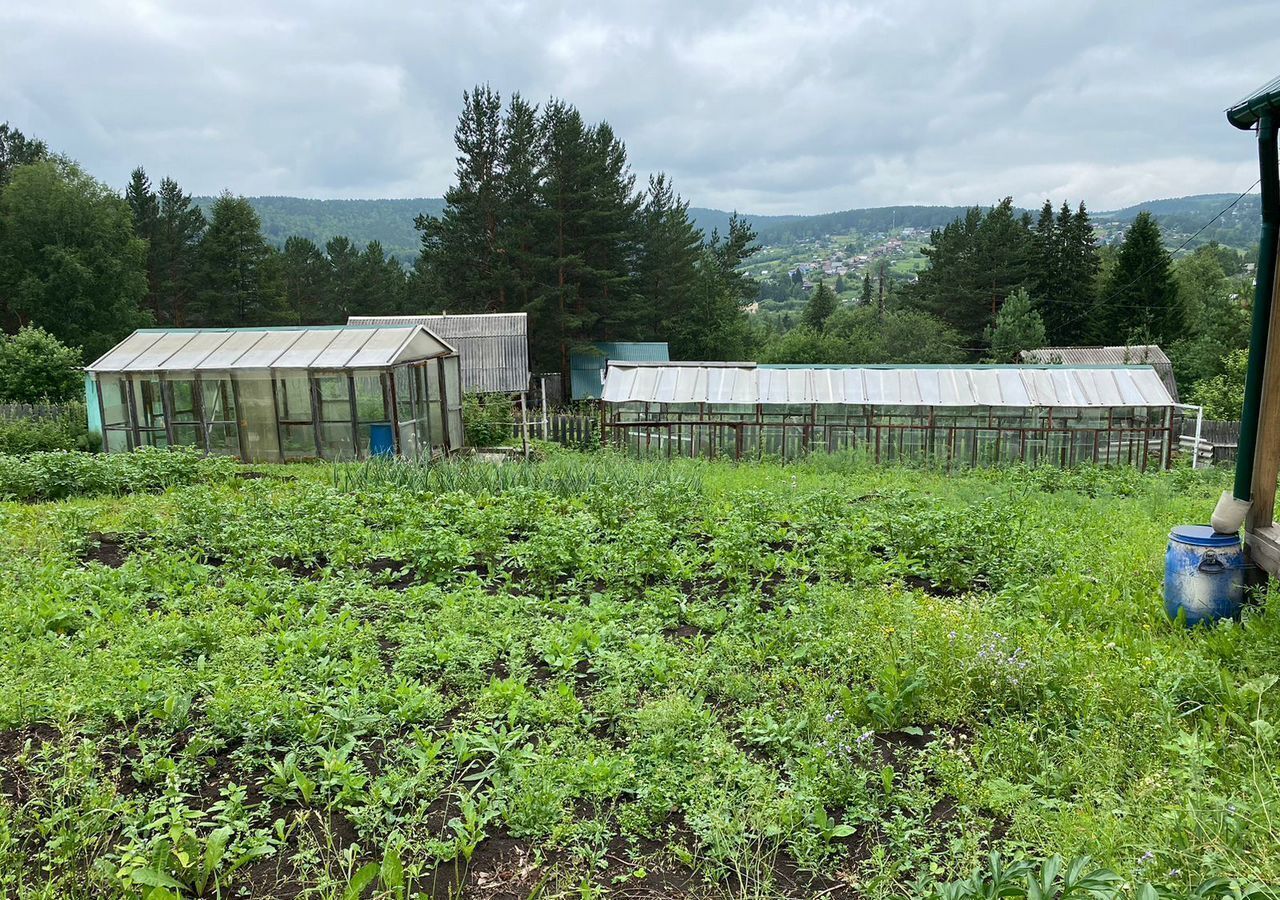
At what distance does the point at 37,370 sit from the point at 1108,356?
142ft

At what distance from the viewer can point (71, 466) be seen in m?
10.8

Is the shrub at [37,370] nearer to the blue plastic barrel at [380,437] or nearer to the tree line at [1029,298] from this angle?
the blue plastic barrel at [380,437]

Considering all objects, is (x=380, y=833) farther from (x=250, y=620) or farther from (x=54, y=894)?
(x=250, y=620)

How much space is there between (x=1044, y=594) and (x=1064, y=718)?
191cm

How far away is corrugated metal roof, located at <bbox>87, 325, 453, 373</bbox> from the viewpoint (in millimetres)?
16938

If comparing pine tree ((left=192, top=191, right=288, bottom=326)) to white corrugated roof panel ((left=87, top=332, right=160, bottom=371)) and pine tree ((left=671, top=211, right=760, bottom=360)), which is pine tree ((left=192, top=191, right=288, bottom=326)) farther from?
white corrugated roof panel ((left=87, top=332, right=160, bottom=371))

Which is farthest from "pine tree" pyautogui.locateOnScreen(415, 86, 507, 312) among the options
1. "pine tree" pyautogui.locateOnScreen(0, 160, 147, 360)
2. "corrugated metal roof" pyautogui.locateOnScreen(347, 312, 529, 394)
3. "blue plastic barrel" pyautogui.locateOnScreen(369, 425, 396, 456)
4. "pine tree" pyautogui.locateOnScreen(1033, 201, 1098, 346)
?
"pine tree" pyautogui.locateOnScreen(1033, 201, 1098, 346)

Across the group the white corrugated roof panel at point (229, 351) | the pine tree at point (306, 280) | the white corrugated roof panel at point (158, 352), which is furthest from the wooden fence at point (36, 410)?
the pine tree at point (306, 280)

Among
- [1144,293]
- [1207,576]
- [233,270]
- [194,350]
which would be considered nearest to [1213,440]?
[1207,576]

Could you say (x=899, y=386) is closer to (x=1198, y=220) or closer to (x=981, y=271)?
(x=981, y=271)

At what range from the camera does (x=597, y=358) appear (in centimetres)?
3628

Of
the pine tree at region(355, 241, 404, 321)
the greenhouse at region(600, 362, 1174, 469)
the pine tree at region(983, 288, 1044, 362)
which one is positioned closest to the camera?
the greenhouse at region(600, 362, 1174, 469)

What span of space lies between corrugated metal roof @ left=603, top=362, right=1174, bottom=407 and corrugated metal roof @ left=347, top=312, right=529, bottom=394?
31.0ft

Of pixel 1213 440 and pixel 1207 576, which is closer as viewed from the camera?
pixel 1207 576
